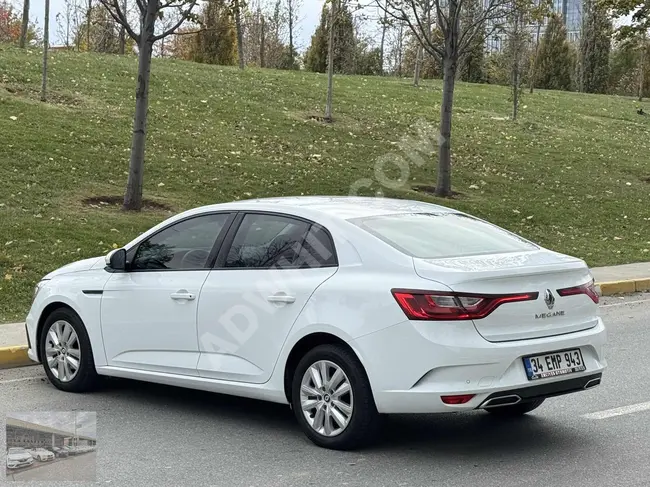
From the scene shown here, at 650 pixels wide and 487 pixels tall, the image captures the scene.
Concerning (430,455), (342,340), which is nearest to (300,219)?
(342,340)

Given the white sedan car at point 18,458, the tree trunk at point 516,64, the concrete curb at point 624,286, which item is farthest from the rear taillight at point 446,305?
the tree trunk at point 516,64

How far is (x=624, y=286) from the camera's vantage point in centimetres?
1360

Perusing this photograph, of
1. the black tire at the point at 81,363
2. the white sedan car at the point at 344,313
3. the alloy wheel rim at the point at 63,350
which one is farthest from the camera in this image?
the alloy wheel rim at the point at 63,350

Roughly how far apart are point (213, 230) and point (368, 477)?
7.39ft

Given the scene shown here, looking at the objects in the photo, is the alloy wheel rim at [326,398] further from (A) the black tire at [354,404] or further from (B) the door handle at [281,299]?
(B) the door handle at [281,299]

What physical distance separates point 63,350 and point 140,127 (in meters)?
8.35

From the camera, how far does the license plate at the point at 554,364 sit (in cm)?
542

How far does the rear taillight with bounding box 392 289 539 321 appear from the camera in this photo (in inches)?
206

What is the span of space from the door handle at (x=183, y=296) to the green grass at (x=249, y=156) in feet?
14.9

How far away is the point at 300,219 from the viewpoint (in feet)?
20.3

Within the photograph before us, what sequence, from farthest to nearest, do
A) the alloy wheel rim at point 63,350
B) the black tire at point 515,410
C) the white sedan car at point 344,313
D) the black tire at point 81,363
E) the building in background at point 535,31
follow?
the building in background at point 535,31 → the alloy wheel rim at point 63,350 → the black tire at point 81,363 → the black tire at point 515,410 → the white sedan car at point 344,313

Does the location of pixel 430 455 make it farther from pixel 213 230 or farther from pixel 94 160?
pixel 94 160

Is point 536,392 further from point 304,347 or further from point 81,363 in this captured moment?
point 81,363

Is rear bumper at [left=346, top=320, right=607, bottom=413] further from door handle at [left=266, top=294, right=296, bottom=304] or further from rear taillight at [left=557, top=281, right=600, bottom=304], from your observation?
door handle at [left=266, top=294, right=296, bottom=304]
